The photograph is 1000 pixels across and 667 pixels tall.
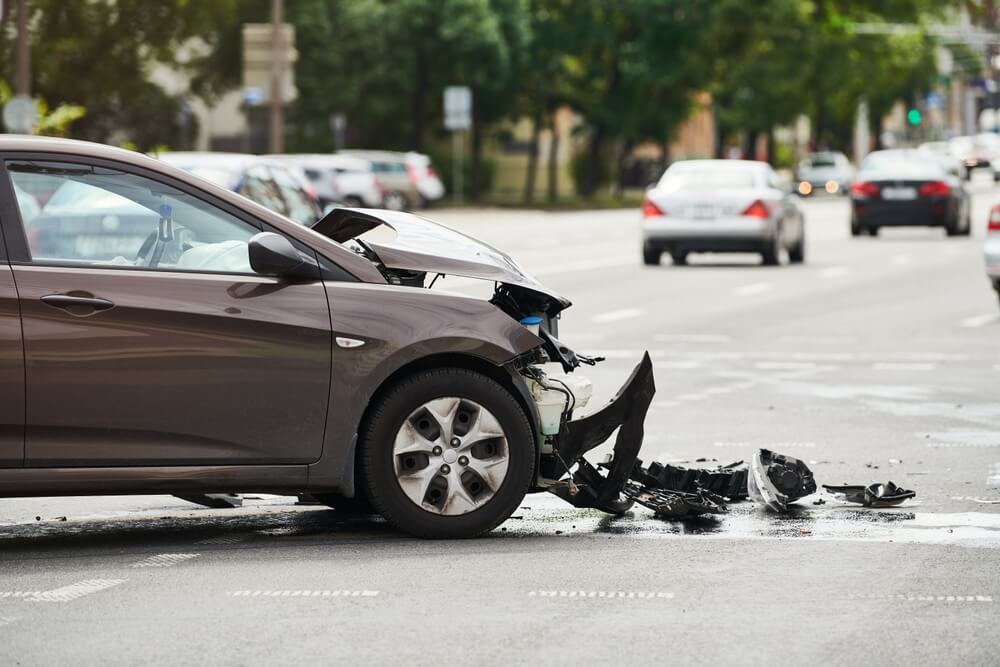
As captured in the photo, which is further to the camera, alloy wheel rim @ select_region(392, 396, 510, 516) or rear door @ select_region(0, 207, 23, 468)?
alloy wheel rim @ select_region(392, 396, 510, 516)

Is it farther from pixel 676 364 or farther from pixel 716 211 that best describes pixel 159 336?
pixel 716 211

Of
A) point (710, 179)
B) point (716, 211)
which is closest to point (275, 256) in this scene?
point (716, 211)

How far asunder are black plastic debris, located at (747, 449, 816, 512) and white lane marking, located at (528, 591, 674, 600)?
6.42ft

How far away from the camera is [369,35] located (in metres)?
63.3

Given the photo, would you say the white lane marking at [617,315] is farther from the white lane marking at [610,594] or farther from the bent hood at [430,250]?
the white lane marking at [610,594]

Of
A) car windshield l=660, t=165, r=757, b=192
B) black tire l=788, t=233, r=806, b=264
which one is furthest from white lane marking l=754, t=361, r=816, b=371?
black tire l=788, t=233, r=806, b=264

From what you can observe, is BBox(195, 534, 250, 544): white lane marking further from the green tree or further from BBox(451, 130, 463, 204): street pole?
BBox(451, 130, 463, 204): street pole

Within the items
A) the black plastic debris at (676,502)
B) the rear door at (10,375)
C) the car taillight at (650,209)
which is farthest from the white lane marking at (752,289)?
the rear door at (10,375)

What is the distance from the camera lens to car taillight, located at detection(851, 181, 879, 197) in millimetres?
38656

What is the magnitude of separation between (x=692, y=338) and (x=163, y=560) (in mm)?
11369

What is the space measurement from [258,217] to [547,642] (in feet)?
7.91

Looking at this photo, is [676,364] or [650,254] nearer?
[676,364]

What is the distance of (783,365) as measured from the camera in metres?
16.2

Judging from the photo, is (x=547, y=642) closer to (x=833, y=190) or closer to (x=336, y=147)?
(x=336, y=147)
